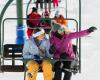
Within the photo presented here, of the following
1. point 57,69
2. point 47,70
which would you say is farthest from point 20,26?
point 47,70

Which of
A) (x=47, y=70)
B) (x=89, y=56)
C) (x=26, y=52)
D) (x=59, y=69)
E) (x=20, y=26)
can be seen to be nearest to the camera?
(x=47, y=70)

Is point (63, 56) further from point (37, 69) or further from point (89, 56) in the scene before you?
point (89, 56)

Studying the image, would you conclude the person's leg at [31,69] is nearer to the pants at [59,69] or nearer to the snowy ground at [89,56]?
the pants at [59,69]

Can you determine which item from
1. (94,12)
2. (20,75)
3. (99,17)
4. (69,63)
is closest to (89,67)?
(20,75)

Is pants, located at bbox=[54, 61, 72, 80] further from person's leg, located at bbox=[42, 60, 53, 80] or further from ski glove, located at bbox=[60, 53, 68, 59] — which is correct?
person's leg, located at bbox=[42, 60, 53, 80]

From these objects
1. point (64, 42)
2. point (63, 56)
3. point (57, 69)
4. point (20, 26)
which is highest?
point (20, 26)

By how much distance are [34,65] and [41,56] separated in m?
0.20

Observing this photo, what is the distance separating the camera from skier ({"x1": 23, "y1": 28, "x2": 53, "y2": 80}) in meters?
9.13

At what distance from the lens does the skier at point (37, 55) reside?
30.0 ft

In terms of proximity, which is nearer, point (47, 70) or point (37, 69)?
point (47, 70)

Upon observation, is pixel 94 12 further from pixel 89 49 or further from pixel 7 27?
pixel 89 49

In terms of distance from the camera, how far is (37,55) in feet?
30.5

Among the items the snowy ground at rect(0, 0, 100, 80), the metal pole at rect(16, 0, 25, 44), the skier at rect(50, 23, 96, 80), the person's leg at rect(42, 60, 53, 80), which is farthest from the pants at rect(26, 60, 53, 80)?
the metal pole at rect(16, 0, 25, 44)

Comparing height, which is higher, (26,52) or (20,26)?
(20,26)
